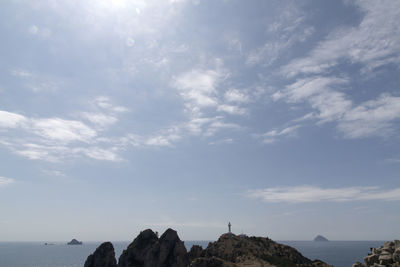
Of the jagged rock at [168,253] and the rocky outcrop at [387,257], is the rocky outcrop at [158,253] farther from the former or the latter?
the rocky outcrop at [387,257]

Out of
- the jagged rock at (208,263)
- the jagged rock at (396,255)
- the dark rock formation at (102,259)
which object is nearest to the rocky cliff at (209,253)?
the dark rock formation at (102,259)

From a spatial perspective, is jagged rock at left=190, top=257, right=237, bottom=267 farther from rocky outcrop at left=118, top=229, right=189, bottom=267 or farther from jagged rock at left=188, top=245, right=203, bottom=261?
jagged rock at left=188, top=245, right=203, bottom=261

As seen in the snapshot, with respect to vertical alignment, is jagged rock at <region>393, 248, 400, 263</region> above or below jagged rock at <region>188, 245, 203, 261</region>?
above

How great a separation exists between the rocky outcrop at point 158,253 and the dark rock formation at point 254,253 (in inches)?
316

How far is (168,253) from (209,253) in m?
12.2

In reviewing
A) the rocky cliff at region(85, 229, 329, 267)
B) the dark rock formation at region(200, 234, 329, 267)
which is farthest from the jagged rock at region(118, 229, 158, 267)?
the dark rock formation at region(200, 234, 329, 267)

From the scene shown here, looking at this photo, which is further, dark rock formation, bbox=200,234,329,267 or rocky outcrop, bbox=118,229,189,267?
rocky outcrop, bbox=118,229,189,267

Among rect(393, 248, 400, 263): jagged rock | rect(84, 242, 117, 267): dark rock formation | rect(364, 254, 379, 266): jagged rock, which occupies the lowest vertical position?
rect(84, 242, 117, 267): dark rock formation

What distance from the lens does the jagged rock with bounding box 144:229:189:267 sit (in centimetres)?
7562

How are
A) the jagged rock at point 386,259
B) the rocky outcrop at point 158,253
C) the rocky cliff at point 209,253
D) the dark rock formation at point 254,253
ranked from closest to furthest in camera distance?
the jagged rock at point 386,259 → the dark rock formation at point 254,253 → the rocky cliff at point 209,253 → the rocky outcrop at point 158,253

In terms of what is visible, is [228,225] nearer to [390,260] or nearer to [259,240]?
[259,240]

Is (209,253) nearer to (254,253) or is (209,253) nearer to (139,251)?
(254,253)

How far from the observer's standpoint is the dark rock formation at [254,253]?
68.1 metres

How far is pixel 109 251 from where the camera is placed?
293 ft
